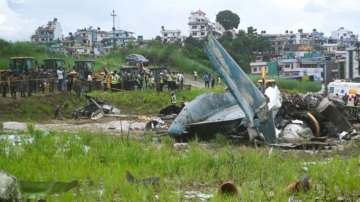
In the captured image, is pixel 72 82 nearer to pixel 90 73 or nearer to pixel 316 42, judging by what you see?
pixel 90 73

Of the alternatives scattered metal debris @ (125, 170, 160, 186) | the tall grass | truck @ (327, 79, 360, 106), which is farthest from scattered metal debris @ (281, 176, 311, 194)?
truck @ (327, 79, 360, 106)

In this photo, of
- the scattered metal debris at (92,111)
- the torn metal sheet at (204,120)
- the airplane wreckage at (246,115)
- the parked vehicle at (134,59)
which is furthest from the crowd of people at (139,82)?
the parked vehicle at (134,59)

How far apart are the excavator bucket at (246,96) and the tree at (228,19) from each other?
3271 inches

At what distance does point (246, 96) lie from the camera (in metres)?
10.3

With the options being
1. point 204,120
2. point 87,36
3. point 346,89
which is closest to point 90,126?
point 204,120

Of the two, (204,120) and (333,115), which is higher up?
(204,120)

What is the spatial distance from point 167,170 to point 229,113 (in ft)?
13.1

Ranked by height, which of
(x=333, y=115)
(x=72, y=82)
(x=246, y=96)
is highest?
(x=246, y=96)

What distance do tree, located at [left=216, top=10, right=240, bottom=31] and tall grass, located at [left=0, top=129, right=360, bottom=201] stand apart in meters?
85.0

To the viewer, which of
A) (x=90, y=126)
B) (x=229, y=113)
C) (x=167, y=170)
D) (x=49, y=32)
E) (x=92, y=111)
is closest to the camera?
(x=167, y=170)

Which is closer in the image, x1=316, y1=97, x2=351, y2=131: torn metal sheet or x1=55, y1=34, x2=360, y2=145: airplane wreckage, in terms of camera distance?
x1=55, y1=34, x2=360, y2=145: airplane wreckage

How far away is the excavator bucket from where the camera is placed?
10.2 m

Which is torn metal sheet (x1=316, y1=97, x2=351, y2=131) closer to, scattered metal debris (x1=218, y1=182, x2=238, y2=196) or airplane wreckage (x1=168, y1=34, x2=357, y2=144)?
airplane wreckage (x1=168, y1=34, x2=357, y2=144)

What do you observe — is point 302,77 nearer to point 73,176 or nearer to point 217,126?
point 217,126
